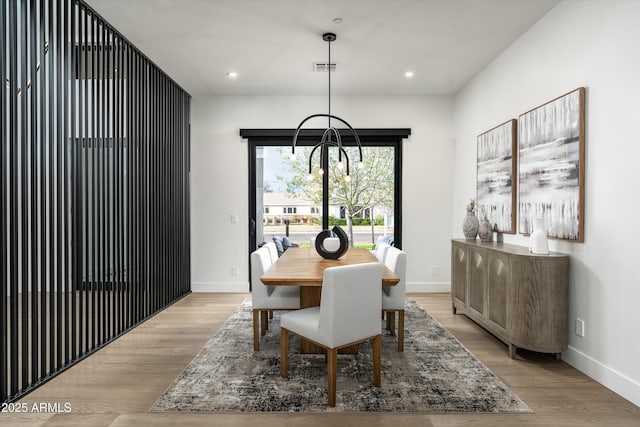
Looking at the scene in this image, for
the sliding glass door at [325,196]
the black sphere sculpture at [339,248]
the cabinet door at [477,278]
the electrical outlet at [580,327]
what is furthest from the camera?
the sliding glass door at [325,196]

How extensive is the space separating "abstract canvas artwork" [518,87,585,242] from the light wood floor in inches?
39.0

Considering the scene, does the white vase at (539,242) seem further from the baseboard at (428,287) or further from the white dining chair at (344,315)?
the baseboard at (428,287)

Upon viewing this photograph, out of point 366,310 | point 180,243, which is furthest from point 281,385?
point 180,243

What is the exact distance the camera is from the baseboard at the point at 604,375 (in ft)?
7.54

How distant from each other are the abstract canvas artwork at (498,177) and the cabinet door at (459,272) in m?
0.43

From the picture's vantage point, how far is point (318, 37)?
140 inches

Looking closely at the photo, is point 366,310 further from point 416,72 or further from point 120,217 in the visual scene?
point 416,72

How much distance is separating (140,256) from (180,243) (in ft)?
3.57

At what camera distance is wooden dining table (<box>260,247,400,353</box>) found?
2.57 metres

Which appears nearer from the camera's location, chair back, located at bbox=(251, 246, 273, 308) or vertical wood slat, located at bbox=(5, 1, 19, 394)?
vertical wood slat, located at bbox=(5, 1, 19, 394)

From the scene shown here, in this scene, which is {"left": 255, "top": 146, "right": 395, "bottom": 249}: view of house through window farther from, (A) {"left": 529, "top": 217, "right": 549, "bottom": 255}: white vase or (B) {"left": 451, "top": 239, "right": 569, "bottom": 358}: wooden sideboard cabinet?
(A) {"left": 529, "top": 217, "right": 549, "bottom": 255}: white vase

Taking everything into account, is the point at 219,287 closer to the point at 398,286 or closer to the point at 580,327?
the point at 398,286

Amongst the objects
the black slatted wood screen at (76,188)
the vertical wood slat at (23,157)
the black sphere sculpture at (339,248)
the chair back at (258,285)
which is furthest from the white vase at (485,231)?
the vertical wood slat at (23,157)

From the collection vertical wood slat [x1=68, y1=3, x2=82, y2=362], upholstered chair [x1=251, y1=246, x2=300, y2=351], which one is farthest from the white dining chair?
vertical wood slat [x1=68, y1=3, x2=82, y2=362]
